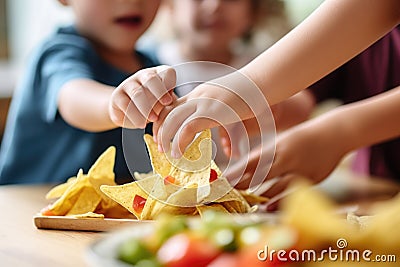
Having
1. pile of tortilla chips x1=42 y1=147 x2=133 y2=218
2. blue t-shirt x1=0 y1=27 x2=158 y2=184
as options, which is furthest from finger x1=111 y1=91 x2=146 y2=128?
blue t-shirt x1=0 y1=27 x2=158 y2=184

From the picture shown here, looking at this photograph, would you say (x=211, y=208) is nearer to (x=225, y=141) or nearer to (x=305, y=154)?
(x=225, y=141)

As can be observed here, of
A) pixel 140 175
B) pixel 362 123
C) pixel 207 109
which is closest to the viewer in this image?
pixel 207 109

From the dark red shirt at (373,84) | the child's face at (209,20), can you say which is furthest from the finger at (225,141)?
the child's face at (209,20)

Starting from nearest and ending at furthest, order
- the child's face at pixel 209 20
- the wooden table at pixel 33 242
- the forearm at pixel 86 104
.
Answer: the wooden table at pixel 33 242
the forearm at pixel 86 104
the child's face at pixel 209 20

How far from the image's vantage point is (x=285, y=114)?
133 centimetres

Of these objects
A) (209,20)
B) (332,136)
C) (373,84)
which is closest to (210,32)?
(209,20)

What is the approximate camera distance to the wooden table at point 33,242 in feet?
2.64

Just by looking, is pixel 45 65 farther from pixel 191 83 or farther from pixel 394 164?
pixel 394 164

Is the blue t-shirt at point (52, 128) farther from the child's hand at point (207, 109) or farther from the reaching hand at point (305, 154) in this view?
the child's hand at point (207, 109)

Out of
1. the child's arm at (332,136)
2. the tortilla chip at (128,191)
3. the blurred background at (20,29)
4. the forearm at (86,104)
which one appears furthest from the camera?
the blurred background at (20,29)

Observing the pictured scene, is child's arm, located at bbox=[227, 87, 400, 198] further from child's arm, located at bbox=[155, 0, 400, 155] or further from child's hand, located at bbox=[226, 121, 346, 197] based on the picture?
child's arm, located at bbox=[155, 0, 400, 155]

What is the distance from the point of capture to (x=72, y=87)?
1.22 m

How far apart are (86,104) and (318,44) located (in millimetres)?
430

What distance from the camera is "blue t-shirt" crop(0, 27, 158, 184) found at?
1349mm
